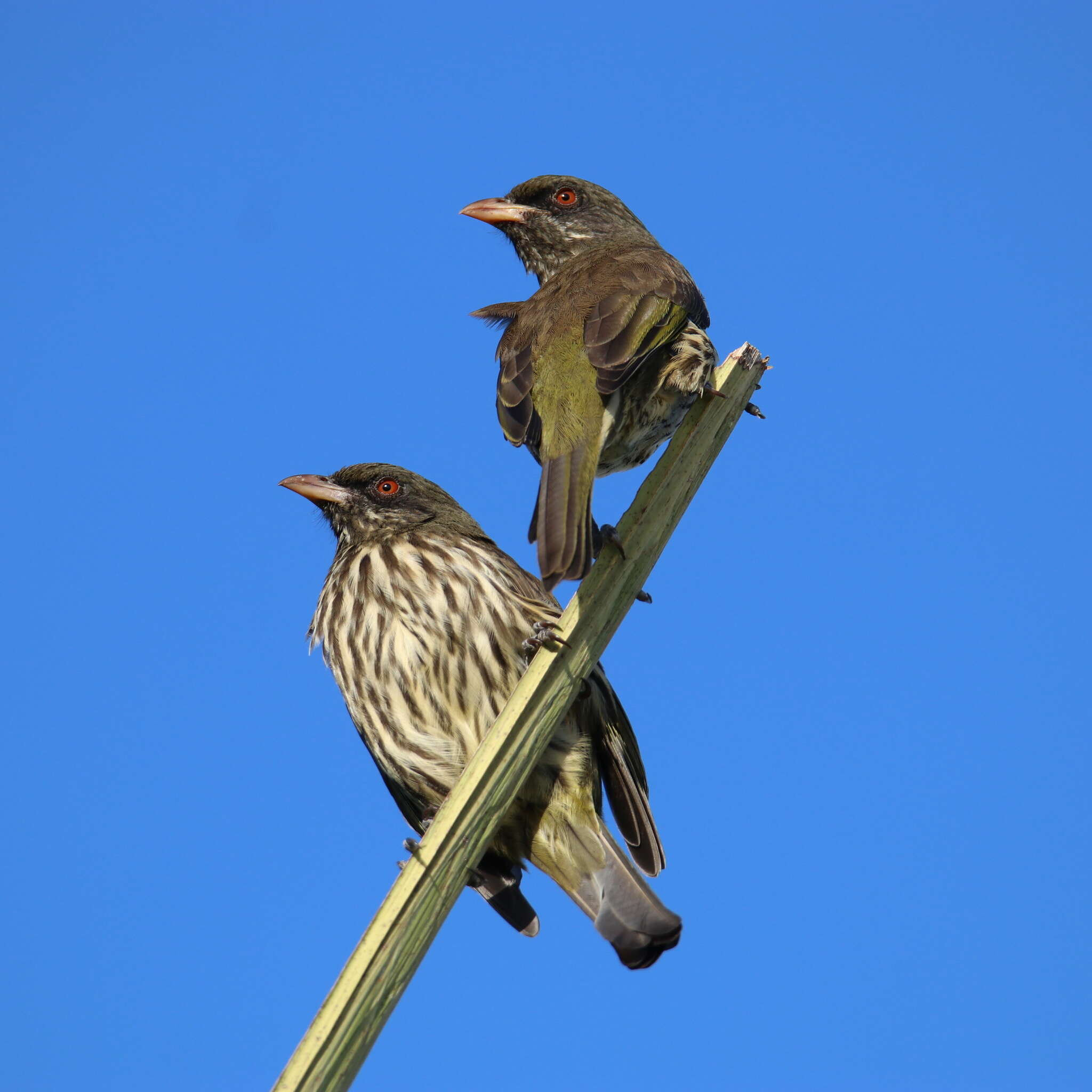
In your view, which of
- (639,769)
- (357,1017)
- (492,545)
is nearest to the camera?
(357,1017)

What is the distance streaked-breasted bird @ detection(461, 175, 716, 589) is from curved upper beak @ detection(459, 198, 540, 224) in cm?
91

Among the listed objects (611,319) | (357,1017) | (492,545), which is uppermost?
(611,319)

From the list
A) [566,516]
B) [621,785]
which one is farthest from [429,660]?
[566,516]

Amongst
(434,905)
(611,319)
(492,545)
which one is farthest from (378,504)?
(434,905)

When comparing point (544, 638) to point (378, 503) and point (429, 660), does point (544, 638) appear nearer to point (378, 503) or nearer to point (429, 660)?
point (429, 660)

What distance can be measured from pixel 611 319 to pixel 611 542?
57.8 inches

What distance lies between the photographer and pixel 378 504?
592 cm

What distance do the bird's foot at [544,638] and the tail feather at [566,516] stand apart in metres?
0.15

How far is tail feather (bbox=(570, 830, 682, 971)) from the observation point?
4.33 m

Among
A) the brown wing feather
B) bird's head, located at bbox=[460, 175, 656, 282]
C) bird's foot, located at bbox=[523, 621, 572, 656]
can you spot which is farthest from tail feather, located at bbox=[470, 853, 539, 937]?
bird's head, located at bbox=[460, 175, 656, 282]

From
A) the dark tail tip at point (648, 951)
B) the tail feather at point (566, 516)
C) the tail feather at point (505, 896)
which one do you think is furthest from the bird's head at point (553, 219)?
the dark tail tip at point (648, 951)

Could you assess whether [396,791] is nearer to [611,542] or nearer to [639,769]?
[639,769]

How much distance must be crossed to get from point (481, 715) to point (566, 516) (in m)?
1.16

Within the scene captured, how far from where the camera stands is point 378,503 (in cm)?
593
